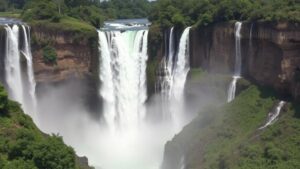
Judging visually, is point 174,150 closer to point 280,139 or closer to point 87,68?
point 280,139

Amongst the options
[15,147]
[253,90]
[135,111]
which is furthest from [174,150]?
[15,147]

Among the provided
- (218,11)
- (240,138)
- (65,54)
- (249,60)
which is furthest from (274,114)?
(65,54)

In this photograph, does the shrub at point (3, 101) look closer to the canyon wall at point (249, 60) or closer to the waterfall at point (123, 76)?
the canyon wall at point (249, 60)

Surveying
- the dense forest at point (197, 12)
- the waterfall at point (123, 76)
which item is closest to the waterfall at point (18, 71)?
the dense forest at point (197, 12)

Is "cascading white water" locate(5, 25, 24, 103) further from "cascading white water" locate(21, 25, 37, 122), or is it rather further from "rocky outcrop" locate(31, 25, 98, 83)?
"rocky outcrop" locate(31, 25, 98, 83)

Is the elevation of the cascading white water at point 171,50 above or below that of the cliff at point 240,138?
above

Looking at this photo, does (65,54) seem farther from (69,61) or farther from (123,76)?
(123,76)

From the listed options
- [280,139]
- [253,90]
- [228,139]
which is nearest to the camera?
[280,139]
